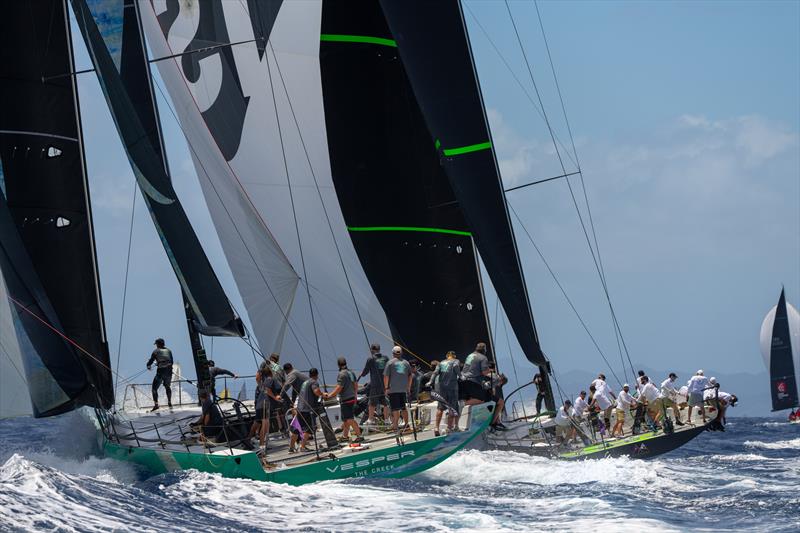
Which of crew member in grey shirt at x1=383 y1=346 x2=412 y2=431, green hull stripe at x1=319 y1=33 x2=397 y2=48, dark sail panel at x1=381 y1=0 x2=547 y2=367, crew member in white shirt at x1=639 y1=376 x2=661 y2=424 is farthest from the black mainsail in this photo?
crew member in grey shirt at x1=383 y1=346 x2=412 y2=431

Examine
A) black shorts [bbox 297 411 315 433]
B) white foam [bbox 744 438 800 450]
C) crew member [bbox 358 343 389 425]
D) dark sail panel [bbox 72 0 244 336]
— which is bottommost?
white foam [bbox 744 438 800 450]

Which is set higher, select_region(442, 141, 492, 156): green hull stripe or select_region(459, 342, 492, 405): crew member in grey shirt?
select_region(442, 141, 492, 156): green hull stripe

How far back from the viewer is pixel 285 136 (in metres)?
23.5

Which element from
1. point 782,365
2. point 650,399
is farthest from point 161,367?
point 782,365

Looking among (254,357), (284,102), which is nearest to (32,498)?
(254,357)

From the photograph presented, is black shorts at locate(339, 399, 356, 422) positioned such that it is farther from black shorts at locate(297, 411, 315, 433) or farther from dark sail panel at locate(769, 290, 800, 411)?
dark sail panel at locate(769, 290, 800, 411)

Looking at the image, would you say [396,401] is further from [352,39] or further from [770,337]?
[770,337]

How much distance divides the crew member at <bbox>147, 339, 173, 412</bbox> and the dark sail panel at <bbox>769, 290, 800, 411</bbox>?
113 feet

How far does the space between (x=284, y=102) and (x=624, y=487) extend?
11112 millimetres

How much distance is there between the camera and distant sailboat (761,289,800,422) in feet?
161

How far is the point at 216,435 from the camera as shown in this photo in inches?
628

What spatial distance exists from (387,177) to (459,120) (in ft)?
9.93

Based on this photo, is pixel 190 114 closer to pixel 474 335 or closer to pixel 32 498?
pixel 474 335

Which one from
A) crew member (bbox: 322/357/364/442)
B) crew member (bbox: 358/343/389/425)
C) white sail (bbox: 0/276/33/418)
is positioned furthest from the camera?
white sail (bbox: 0/276/33/418)
